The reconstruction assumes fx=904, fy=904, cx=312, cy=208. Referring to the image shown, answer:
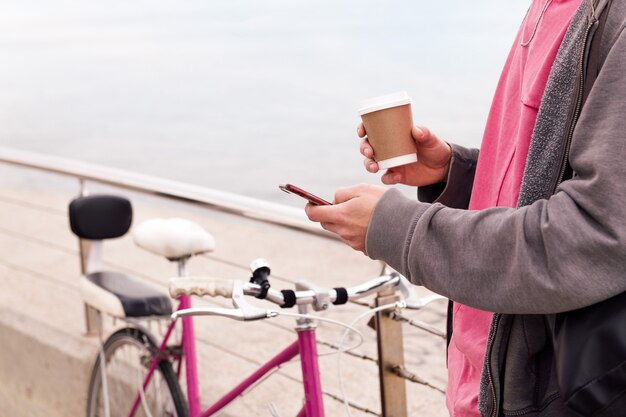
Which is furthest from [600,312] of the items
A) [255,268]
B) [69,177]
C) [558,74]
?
[69,177]

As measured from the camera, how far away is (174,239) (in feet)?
7.33

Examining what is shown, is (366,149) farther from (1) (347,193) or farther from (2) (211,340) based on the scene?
(2) (211,340)

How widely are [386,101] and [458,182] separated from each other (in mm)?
238

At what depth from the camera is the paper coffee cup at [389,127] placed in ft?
4.17

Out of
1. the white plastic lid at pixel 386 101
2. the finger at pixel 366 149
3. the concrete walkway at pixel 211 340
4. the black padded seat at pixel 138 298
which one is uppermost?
the white plastic lid at pixel 386 101

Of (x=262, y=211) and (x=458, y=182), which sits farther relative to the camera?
(x=262, y=211)

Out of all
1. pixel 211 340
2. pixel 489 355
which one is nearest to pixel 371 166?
pixel 489 355

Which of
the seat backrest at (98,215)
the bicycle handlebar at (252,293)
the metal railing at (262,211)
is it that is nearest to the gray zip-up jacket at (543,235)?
the bicycle handlebar at (252,293)

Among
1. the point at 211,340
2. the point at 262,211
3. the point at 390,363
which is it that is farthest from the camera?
the point at 211,340

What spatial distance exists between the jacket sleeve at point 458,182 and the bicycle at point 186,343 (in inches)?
11.8

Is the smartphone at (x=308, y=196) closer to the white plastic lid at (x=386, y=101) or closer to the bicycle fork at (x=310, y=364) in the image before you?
the white plastic lid at (x=386, y=101)

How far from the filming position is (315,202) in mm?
1188

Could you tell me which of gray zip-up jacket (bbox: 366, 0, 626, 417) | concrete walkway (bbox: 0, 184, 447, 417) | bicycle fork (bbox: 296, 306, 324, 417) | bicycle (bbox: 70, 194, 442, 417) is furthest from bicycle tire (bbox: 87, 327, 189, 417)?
gray zip-up jacket (bbox: 366, 0, 626, 417)

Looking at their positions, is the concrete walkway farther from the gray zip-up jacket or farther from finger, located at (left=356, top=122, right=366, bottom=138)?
the gray zip-up jacket
